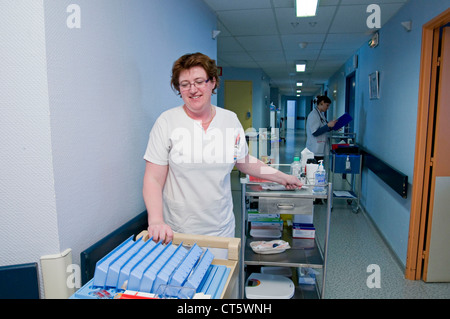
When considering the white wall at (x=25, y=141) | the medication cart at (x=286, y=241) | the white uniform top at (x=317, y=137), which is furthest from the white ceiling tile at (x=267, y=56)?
the white wall at (x=25, y=141)

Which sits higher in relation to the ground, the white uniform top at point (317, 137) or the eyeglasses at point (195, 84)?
the eyeglasses at point (195, 84)

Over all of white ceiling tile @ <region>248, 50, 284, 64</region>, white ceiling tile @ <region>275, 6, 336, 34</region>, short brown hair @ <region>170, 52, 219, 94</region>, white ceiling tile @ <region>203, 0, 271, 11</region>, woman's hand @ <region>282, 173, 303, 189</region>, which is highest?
white ceiling tile @ <region>248, 50, 284, 64</region>

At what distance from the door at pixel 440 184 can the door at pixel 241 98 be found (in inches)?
255

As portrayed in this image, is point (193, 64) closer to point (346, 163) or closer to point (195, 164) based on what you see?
point (195, 164)

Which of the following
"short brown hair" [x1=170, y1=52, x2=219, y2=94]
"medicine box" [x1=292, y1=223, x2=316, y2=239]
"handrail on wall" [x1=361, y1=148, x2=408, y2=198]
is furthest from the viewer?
"handrail on wall" [x1=361, y1=148, x2=408, y2=198]

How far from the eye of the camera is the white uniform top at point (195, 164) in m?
1.61

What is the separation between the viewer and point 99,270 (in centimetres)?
97

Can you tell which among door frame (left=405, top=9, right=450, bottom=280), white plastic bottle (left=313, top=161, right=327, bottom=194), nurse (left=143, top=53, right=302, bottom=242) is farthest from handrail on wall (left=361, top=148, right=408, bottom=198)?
nurse (left=143, top=53, right=302, bottom=242)

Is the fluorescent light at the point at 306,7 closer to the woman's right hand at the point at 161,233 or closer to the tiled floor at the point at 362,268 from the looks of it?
the tiled floor at the point at 362,268

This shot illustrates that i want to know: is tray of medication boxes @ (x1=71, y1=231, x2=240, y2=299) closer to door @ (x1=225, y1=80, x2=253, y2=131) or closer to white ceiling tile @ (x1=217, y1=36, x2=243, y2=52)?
white ceiling tile @ (x1=217, y1=36, x2=243, y2=52)

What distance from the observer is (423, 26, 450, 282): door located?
279 cm

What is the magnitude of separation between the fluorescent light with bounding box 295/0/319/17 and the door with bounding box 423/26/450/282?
46.1 inches

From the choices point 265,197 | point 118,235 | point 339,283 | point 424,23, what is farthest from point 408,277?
point 118,235

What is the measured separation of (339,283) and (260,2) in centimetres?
284
